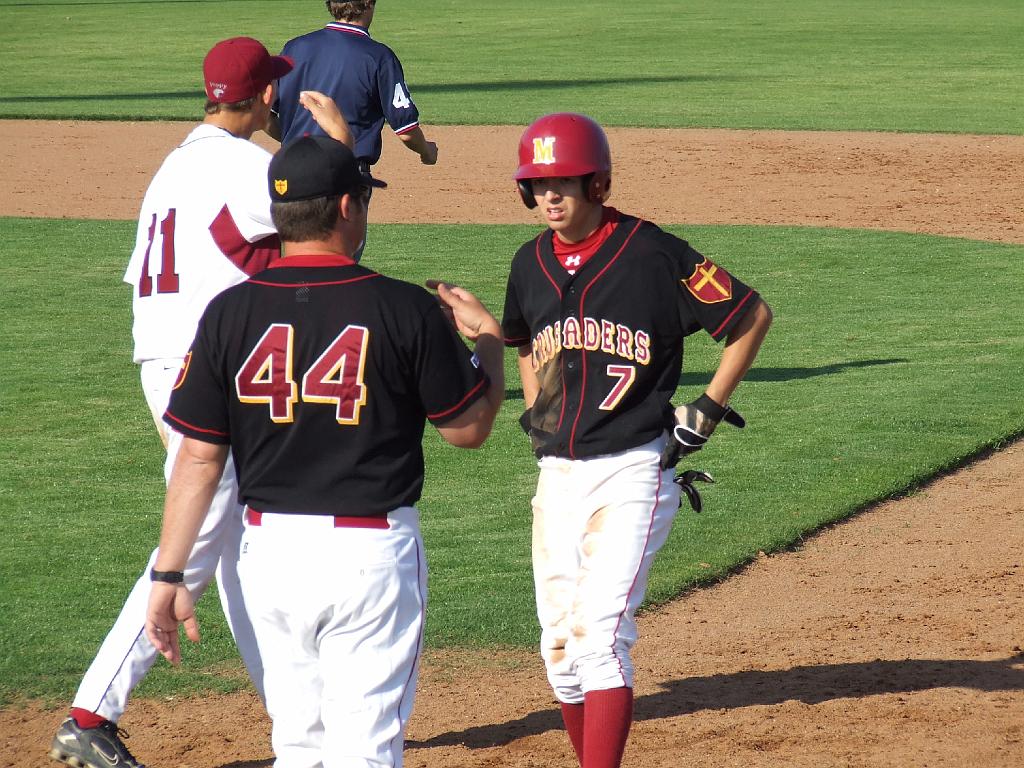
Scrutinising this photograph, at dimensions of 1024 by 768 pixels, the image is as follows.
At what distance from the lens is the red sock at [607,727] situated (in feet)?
13.4

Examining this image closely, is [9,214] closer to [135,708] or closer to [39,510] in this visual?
[39,510]

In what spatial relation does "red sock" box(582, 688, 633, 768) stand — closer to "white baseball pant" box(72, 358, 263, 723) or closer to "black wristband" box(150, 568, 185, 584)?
"white baseball pant" box(72, 358, 263, 723)

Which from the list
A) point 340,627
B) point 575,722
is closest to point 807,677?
point 575,722

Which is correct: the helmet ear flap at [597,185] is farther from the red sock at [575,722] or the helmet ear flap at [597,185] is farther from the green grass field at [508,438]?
the green grass field at [508,438]

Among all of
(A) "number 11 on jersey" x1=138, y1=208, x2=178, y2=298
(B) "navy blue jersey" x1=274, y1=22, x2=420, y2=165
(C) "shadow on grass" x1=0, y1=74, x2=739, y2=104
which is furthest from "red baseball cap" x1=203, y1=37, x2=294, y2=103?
(C) "shadow on grass" x1=0, y1=74, x2=739, y2=104

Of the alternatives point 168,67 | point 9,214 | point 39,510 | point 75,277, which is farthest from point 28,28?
point 39,510

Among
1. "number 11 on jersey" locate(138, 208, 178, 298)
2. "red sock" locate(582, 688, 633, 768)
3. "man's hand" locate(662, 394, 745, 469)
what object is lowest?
"red sock" locate(582, 688, 633, 768)

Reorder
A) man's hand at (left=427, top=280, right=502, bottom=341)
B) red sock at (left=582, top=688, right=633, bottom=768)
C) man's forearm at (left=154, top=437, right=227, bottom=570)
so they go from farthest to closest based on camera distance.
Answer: red sock at (left=582, top=688, right=633, bottom=768), man's hand at (left=427, top=280, right=502, bottom=341), man's forearm at (left=154, top=437, right=227, bottom=570)

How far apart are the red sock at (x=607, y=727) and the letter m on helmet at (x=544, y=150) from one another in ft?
4.96

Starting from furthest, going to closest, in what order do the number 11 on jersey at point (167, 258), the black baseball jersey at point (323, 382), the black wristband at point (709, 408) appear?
1. the number 11 on jersey at point (167, 258)
2. the black wristband at point (709, 408)
3. the black baseball jersey at point (323, 382)

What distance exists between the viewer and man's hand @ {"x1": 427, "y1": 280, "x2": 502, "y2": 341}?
3.56 m

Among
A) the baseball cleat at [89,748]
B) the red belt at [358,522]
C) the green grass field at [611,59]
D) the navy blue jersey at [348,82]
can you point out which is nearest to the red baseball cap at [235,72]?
the red belt at [358,522]

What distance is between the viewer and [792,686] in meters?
5.33

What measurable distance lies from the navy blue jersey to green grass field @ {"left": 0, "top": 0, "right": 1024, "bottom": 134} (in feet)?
54.6
